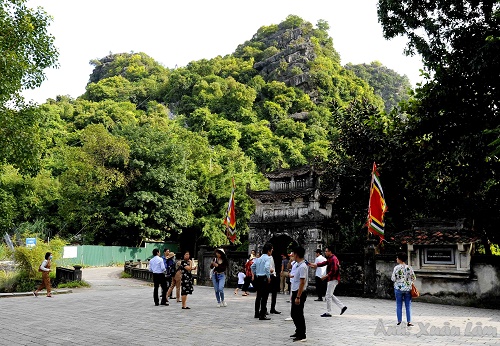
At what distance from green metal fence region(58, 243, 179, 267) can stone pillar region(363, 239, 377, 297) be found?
23524 millimetres

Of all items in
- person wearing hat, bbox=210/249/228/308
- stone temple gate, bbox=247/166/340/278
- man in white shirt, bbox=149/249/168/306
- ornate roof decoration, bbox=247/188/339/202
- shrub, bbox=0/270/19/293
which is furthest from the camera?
shrub, bbox=0/270/19/293

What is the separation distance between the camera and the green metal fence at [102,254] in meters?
34.5

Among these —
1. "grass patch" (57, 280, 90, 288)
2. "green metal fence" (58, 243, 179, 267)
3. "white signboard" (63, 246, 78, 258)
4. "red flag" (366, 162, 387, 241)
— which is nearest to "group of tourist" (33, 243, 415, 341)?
"red flag" (366, 162, 387, 241)

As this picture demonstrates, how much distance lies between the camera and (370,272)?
16.7 metres

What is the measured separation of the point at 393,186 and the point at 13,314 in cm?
1667

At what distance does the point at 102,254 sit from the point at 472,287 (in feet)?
99.8

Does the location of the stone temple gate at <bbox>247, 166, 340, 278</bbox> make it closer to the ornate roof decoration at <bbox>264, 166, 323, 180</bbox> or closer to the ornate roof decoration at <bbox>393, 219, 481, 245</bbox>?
the ornate roof decoration at <bbox>264, 166, 323, 180</bbox>

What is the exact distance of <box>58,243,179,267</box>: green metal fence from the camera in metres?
34.5

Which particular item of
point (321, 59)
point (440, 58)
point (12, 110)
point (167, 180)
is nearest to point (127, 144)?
point (167, 180)

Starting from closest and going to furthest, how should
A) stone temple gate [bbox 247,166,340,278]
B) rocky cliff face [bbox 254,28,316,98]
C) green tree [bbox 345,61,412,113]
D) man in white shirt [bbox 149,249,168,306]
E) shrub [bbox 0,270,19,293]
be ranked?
man in white shirt [bbox 149,249,168,306] → stone temple gate [bbox 247,166,340,278] → shrub [bbox 0,270,19,293] → rocky cliff face [bbox 254,28,316,98] → green tree [bbox 345,61,412,113]

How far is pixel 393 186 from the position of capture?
2177cm

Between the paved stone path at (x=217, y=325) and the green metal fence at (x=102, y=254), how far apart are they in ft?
68.8

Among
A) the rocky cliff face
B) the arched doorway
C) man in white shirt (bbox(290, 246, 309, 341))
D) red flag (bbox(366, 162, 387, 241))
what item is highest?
the rocky cliff face

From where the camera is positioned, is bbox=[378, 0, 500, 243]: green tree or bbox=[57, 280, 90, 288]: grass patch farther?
bbox=[57, 280, 90, 288]: grass patch
